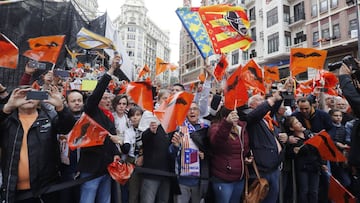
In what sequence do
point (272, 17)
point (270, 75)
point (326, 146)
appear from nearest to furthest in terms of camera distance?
point (326, 146), point (270, 75), point (272, 17)

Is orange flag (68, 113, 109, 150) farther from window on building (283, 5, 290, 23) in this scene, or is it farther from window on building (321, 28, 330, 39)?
window on building (283, 5, 290, 23)

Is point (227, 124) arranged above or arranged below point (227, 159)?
above

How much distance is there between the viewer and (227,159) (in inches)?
124

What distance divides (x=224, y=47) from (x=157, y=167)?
2.38 meters

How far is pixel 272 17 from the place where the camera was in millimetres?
27031

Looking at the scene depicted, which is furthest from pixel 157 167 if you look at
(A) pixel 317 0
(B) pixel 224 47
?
(A) pixel 317 0

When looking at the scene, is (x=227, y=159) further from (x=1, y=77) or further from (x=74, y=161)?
(x=1, y=77)

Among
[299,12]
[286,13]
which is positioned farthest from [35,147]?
[286,13]

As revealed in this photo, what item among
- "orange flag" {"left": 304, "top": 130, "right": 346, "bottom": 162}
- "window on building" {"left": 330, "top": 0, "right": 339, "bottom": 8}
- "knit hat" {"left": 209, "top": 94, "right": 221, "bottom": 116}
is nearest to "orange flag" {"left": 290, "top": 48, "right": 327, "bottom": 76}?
"orange flag" {"left": 304, "top": 130, "right": 346, "bottom": 162}

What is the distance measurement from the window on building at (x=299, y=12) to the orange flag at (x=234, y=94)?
25.2m

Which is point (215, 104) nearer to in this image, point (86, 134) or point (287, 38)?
point (86, 134)

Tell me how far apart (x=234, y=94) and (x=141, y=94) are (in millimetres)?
1196

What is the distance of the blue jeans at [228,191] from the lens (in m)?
3.12

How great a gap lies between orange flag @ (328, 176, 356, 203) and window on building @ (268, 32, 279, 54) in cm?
2386
